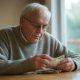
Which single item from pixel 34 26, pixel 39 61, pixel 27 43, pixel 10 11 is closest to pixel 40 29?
pixel 34 26

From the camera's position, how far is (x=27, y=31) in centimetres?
207

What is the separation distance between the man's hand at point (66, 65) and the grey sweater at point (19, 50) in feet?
0.21

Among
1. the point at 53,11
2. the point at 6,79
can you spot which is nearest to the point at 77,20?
→ the point at 53,11

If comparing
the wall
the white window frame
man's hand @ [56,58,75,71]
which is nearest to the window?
the white window frame

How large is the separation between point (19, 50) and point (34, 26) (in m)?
0.23

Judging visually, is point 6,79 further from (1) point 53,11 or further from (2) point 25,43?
(1) point 53,11

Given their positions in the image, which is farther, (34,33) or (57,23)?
→ (57,23)

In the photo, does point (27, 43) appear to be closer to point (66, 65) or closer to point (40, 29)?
point (40, 29)

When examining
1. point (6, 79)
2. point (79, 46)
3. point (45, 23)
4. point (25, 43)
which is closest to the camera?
point (6, 79)

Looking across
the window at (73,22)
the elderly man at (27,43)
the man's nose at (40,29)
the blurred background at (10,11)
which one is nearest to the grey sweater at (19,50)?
the elderly man at (27,43)

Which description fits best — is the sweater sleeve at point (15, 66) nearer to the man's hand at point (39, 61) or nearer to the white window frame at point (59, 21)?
the man's hand at point (39, 61)

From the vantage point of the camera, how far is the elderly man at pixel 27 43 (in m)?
1.80

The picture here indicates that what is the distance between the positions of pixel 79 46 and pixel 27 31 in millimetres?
1111

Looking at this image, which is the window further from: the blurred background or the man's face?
the man's face
